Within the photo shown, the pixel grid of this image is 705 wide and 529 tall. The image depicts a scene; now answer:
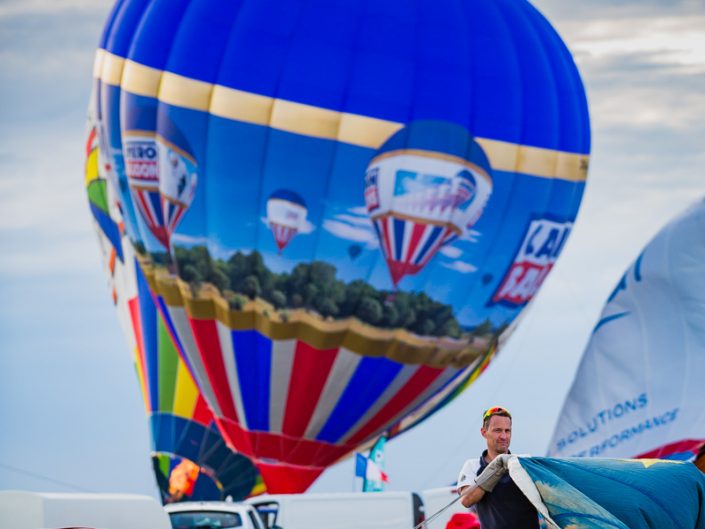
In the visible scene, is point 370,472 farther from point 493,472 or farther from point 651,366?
point 493,472

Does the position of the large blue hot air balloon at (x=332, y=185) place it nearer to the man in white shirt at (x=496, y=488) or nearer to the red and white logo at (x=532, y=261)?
the red and white logo at (x=532, y=261)

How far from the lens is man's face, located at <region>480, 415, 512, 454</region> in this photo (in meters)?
5.96

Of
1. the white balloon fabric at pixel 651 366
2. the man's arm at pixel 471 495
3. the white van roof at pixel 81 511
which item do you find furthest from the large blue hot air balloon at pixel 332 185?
the man's arm at pixel 471 495

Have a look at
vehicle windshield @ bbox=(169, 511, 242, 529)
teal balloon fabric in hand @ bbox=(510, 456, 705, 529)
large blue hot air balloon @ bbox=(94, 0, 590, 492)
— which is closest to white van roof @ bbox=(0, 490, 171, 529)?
teal balloon fabric in hand @ bbox=(510, 456, 705, 529)

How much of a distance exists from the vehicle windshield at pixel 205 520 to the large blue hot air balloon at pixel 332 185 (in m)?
4.42

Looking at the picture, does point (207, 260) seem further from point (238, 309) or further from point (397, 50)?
point (397, 50)

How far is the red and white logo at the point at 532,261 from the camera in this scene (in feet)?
63.3

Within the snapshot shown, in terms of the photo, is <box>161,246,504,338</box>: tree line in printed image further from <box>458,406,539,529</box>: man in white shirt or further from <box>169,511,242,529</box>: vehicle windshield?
<box>458,406,539,529</box>: man in white shirt

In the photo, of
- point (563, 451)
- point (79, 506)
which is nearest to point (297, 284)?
point (563, 451)

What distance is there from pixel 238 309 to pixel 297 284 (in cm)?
93

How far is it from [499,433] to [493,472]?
222 millimetres

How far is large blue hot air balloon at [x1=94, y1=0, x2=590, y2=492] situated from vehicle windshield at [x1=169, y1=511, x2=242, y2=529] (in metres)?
4.42

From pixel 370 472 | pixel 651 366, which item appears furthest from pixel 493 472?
pixel 370 472

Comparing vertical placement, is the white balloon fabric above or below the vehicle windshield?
above
